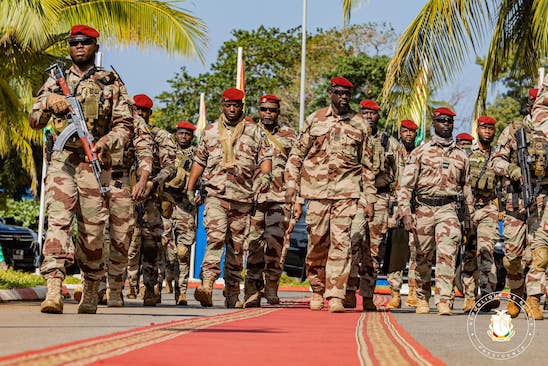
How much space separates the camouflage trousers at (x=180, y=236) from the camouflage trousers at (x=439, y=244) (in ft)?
10.3

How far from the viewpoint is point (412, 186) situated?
13742 mm

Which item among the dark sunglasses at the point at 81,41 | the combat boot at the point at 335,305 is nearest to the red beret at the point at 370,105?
the combat boot at the point at 335,305

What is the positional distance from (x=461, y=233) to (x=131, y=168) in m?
3.73

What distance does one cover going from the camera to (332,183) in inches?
508

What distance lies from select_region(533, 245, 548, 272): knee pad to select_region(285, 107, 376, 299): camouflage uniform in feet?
6.05

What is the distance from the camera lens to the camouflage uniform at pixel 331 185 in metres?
12.8

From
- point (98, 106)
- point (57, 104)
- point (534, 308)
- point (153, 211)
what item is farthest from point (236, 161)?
point (534, 308)

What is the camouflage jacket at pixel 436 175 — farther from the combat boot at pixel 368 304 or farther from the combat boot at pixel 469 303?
the combat boot at pixel 469 303

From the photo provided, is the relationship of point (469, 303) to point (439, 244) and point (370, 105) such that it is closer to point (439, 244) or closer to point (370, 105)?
point (439, 244)

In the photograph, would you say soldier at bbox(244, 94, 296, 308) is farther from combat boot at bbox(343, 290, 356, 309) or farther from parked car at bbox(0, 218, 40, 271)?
parked car at bbox(0, 218, 40, 271)

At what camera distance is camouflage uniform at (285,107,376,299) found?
12.8 meters

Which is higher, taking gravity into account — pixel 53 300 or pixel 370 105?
pixel 370 105

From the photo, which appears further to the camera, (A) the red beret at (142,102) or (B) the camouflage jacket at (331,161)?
(A) the red beret at (142,102)

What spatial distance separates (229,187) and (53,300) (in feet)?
11.1
